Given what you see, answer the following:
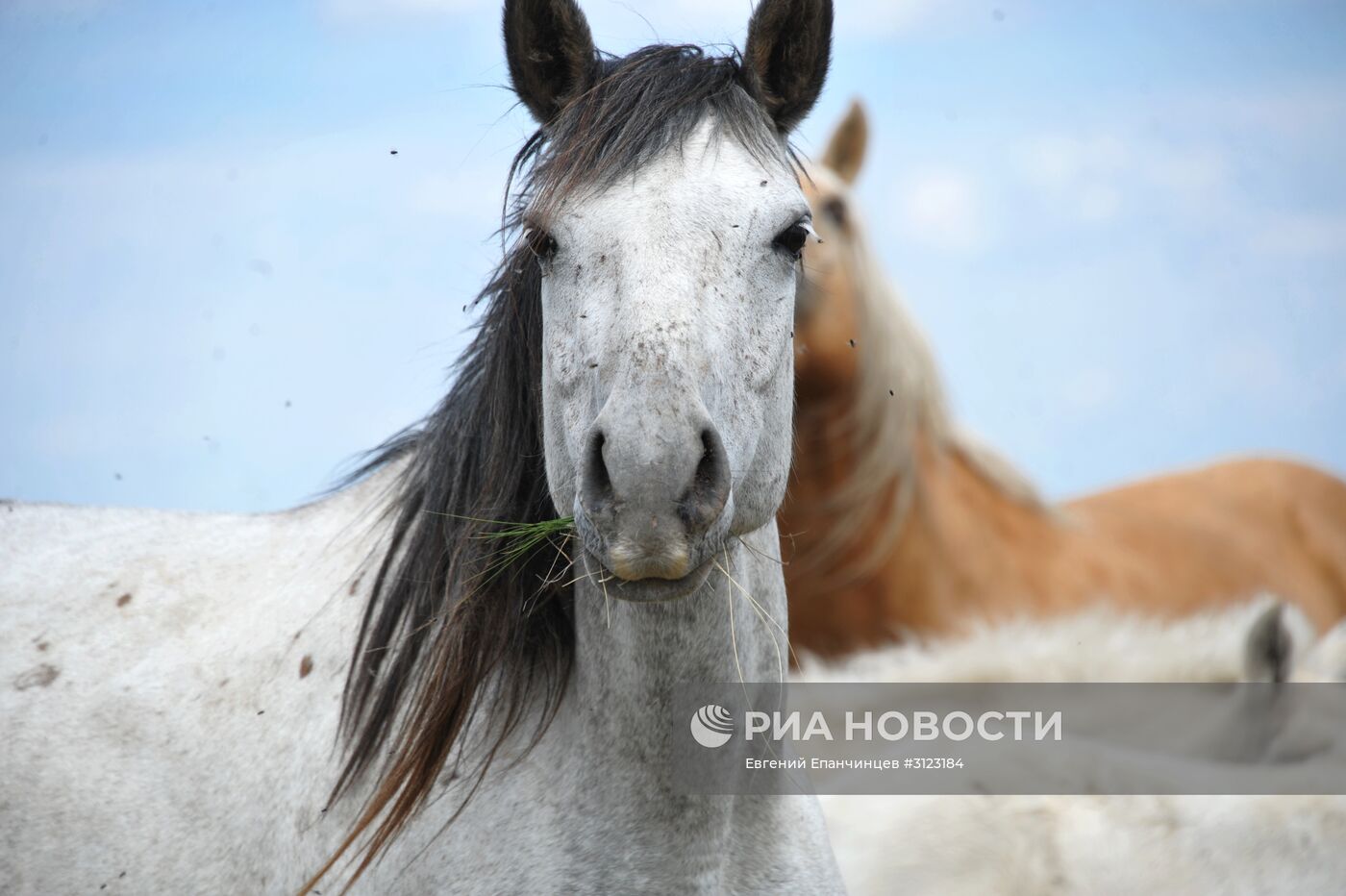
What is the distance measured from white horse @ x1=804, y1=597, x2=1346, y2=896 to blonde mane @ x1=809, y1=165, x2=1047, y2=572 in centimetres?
252

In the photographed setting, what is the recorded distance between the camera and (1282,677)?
349 cm

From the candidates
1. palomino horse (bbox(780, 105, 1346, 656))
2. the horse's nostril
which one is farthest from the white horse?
palomino horse (bbox(780, 105, 1346, 656))

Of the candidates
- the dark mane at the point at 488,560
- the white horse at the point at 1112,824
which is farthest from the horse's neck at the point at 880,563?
the dark mane at the point at 488,560

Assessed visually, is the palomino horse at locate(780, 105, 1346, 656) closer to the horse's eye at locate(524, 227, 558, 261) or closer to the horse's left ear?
the horse's left ear

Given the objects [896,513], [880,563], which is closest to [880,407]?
[896,513]

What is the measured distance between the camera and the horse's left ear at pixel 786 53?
2.49 m

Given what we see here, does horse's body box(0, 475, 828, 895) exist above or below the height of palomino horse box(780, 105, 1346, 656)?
below

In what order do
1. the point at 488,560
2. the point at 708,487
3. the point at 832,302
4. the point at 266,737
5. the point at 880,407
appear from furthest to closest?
the point at 880,407
the point at 832,302
the point at 266,737
the point at 488,560
the point at 708,487

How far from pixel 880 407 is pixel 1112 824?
11.4 ft

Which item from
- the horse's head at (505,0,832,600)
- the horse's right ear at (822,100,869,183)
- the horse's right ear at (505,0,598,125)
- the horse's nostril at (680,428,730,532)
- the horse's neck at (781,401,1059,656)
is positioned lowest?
the horse's nostril at (680,428,730,532)

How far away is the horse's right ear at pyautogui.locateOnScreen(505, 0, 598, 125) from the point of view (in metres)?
2.45

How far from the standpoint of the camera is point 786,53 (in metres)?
2.55

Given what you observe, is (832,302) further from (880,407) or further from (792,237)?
(792,237)

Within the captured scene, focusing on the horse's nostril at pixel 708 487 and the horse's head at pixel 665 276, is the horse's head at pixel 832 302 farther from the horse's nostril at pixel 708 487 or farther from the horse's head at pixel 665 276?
the horse's nostril at pixel 708 487
